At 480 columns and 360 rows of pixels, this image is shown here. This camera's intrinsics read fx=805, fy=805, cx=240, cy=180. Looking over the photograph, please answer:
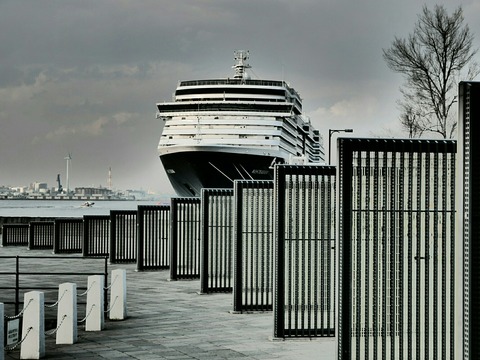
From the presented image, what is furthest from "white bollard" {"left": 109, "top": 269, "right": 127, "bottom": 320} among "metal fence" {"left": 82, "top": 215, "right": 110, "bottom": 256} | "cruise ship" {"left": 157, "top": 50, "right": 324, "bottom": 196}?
"cruise ship" {"left": 157, "top": 50, "right": 324, "bottom": 196}

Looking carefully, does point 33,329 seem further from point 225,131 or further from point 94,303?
point 225,131

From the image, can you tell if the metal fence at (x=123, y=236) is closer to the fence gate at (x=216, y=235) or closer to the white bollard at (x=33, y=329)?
the fence gate at (x=216, y=235)

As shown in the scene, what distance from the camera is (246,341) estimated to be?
1205cm

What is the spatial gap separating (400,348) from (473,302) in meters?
2.70

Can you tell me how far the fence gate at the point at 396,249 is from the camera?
25.9ft

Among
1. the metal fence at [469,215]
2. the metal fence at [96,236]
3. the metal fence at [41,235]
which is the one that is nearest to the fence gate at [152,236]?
the metal fence at [96,236]

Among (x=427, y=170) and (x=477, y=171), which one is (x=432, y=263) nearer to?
(x=427, y=170)

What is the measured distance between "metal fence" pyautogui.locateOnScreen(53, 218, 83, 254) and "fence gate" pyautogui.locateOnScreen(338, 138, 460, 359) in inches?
910

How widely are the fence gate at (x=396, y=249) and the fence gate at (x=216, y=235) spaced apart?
1011cm

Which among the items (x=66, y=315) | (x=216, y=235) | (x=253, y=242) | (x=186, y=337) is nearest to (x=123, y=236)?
(x=216, y=235)

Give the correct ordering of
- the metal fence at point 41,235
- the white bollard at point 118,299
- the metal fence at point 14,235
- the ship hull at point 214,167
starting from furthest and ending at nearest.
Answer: the ship hull at point 214,167 → the metal fence at point 14,235 → the metal fence at point 41,235 → the white bollard at point 118,299

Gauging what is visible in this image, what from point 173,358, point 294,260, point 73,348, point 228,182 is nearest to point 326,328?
point 294,260

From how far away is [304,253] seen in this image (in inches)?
485

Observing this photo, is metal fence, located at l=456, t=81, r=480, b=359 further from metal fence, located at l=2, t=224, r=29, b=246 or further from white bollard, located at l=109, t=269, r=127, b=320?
metal fence, located at l=2, t=224, r=29, b=246
